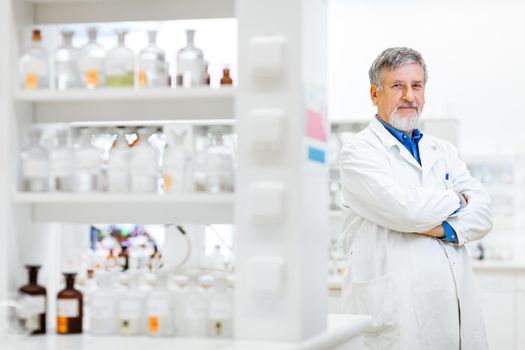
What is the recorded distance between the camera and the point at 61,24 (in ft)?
9.61

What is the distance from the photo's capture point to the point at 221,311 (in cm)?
260

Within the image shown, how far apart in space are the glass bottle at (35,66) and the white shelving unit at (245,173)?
0.13ft

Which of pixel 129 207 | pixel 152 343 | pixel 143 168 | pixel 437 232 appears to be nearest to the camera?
pixel 152 343

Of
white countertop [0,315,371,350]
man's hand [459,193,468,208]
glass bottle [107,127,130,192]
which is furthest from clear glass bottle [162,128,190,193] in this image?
man's hand [459,193,468,208]

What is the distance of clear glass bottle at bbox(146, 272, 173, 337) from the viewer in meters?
2.62

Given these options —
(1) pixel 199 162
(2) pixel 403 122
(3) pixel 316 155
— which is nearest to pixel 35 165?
(1) pixel 199 162

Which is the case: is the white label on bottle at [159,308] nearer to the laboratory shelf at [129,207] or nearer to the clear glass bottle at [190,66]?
the laboratory shelf at [129,207]

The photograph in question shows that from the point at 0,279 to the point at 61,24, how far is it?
0.87m

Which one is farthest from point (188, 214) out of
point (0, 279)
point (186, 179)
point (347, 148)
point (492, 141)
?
point (492, 141)

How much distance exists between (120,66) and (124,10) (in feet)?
0.89

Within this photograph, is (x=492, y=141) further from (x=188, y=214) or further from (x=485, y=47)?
(x=188, y=214)

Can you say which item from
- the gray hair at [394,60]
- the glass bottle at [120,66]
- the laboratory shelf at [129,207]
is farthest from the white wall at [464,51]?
the glass bottle at [120,66]

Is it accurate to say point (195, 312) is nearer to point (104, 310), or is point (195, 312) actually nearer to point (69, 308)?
point (104, 310)

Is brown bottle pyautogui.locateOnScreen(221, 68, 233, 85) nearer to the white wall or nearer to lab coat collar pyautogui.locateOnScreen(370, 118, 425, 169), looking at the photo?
lab coat collar pyautogui.locateOnScreen(370, 118, 425, 169)
